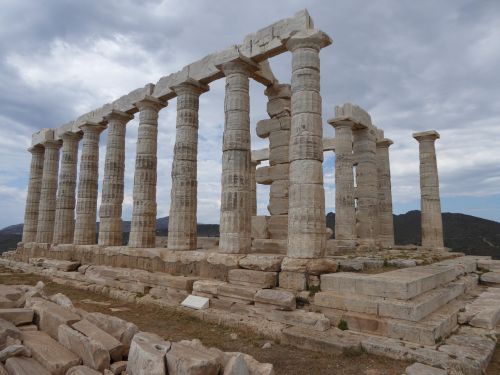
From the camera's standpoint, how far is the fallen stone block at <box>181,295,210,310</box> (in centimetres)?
1028

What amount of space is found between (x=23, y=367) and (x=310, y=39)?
10522 millimetres

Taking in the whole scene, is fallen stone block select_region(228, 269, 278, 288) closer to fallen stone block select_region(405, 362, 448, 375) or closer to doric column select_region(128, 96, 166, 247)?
fallen stone block select_region(405, 362, 448, 375)

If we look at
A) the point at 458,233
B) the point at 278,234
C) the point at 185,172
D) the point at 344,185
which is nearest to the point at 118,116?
the point at 185,172

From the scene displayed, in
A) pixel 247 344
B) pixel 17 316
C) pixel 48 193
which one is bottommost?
pixel 247 344

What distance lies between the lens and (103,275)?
15.1 meters

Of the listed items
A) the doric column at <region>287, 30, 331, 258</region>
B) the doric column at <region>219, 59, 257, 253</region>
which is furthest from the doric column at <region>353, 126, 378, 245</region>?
the doric column at <region>287, 30, 331, 258</region>

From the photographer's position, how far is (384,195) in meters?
21.7

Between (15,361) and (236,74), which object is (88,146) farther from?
(15,361)

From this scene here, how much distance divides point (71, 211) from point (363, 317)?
1888 cm

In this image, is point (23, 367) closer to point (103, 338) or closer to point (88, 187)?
point (103, 338)

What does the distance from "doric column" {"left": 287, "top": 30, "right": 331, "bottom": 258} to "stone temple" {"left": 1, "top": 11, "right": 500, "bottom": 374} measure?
40 millimetres

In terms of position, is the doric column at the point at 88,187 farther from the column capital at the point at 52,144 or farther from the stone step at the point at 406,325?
the stone step at the point at 406,325

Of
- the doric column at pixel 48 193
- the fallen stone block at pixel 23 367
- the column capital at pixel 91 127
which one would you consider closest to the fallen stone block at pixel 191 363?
the fallen stone block at pixel 23 367

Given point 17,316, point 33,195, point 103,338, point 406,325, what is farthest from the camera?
point 33,195
